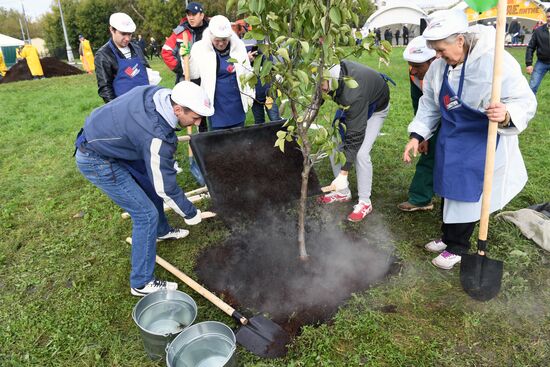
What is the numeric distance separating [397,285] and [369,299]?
295 millimetres

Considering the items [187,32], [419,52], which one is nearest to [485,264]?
[419,52]

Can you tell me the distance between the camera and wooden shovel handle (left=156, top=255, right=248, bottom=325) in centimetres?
277

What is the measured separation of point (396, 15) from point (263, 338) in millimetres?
31375

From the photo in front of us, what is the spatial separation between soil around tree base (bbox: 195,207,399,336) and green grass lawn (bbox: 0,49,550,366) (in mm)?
139

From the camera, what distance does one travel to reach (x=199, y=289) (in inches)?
118

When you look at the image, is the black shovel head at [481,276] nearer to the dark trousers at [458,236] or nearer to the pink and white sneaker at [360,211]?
the dark trousers at [458,236]

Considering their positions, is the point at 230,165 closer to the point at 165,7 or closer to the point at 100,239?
the point at 100,239

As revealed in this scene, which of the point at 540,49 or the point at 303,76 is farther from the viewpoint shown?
the point at 540,49

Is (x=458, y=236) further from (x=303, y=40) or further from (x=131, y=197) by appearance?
(x=131, y=197)

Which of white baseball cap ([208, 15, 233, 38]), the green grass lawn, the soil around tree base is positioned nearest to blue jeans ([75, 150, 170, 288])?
the green grass lawn

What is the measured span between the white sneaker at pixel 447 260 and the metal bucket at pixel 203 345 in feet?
6.20

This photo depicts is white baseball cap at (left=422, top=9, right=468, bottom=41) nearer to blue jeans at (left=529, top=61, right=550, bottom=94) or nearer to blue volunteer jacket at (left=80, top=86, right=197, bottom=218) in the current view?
blue volunteer jacket at (left=80, top=86, right=197, bottom=218)

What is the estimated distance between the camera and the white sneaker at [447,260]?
3.24 m

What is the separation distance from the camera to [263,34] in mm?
2400
